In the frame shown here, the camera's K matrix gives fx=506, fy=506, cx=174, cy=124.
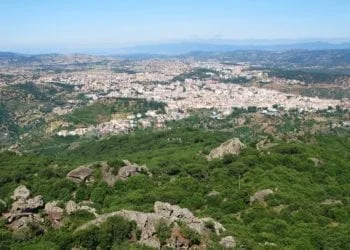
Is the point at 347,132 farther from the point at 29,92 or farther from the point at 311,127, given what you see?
the point at 29,92

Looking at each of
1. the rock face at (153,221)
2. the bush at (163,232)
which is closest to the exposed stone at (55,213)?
the rock face at (153,221)

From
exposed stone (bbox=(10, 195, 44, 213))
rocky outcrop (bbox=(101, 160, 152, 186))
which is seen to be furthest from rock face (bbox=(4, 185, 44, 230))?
rocky outcrop (bbox=(101, 160, 152, 186))

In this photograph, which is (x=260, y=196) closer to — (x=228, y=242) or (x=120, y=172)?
(x=120, y=172)

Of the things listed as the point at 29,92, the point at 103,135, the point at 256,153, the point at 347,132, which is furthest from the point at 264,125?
the point at 29,92

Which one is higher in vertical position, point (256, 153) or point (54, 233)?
point (54, 233)

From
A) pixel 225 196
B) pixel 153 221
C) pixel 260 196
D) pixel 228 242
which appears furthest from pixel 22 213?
pixel 260 196

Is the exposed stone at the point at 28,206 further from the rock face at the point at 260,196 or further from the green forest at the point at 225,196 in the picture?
the rock face at the point at 260,196
